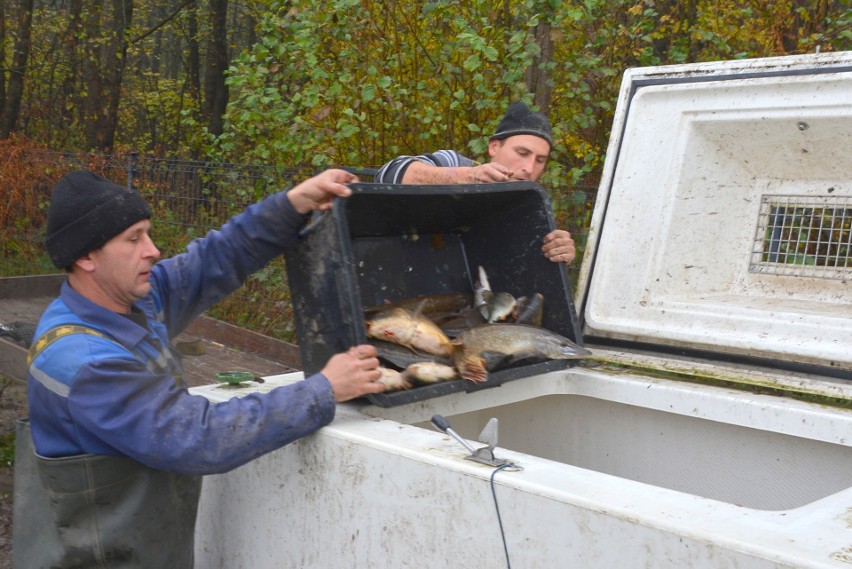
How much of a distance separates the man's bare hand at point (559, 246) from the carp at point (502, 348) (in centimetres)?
29

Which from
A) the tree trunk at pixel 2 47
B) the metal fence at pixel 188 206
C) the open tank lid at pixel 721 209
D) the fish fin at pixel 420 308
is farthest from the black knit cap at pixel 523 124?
the tree trunk at pixel 2 47

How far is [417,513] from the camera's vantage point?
1.86 meters

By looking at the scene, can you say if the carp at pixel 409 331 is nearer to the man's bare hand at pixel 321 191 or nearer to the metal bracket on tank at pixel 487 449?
the man's bare hand at pixel 321 191

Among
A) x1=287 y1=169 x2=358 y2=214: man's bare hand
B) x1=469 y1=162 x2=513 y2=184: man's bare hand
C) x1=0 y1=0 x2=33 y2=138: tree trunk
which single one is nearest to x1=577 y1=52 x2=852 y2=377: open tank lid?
x1=469 y1=162 x2=513 y2=184: man's bare hand

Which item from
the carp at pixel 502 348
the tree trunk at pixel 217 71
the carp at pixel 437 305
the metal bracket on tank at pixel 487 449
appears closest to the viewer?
the metal bracket on tank at pixel 487 449

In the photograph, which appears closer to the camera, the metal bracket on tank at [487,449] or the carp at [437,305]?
the metal bracket on tank at [487,449]

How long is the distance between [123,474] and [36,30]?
67.4 ft

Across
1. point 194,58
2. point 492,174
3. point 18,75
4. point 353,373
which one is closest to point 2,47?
point 18,75

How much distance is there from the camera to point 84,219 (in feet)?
7.11

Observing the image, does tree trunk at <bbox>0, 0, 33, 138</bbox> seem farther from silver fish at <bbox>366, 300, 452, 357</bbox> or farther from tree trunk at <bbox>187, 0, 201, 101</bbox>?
silver fish at <bbox>366, 300, 452, 357</bbox>

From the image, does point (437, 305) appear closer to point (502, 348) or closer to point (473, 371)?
point (502, 348)

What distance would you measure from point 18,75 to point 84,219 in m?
16.8

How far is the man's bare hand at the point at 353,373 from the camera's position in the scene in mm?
2139

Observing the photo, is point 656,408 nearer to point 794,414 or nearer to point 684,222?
point 794,414
